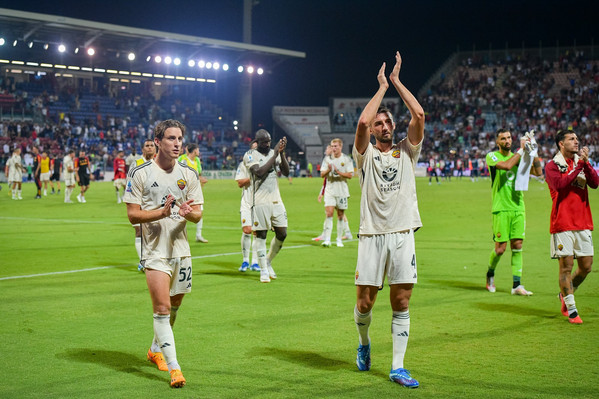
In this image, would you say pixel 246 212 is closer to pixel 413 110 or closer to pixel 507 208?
pixel 507 208

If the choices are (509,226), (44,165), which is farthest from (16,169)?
(509,226)

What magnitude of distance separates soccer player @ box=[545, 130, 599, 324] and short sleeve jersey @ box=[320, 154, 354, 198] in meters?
7.75

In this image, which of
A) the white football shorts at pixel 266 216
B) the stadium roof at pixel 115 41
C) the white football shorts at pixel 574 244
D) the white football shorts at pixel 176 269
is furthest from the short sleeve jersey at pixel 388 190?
the stadium roof at pixel 115 41

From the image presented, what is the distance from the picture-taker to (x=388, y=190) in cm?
600

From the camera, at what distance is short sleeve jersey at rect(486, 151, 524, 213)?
999 cm

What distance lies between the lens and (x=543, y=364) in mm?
6402

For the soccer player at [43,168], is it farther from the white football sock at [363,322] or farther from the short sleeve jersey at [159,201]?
the white football sock at [363,322]

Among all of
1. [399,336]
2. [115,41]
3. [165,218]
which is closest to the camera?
[399,336]

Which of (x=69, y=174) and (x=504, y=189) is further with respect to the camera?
(x=69, y=174)

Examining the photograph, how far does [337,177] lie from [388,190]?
1003 cm

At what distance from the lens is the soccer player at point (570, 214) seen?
8.19 m

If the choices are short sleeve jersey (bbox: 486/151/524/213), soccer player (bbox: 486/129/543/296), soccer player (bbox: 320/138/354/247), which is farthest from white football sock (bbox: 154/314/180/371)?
soccer player (bbox: 320/138/354/247)

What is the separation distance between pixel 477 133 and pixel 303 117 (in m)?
20.6

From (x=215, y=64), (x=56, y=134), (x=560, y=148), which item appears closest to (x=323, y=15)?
(x=215, y=64)
